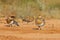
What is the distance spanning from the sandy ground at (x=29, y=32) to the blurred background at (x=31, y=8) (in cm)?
137

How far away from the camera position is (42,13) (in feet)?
40.5

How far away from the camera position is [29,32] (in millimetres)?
9172

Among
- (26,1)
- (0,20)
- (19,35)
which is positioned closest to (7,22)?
(0,20)

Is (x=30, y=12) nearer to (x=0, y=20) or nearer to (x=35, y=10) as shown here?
(x=35, y=10)

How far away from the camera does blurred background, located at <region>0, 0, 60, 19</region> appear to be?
39.9 feet

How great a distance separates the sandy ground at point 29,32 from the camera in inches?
333

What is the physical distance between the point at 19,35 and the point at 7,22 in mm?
1954

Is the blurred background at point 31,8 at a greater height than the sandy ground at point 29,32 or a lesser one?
greater

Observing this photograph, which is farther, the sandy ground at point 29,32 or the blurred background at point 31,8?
the blurred background at point 31,8

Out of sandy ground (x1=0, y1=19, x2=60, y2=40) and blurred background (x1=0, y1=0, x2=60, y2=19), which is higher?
blurred background (x1=0, y1=0, x2=60, y2=19)

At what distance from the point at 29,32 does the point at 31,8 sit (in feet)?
11.6

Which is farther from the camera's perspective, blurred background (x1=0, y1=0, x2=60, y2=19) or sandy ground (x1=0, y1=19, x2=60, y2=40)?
blurred background (x1=0, y1=0, x2=60, y2=19)

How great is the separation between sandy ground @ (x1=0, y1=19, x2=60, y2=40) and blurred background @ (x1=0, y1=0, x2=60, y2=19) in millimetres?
1368

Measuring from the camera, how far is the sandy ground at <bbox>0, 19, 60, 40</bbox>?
27.7 feet
